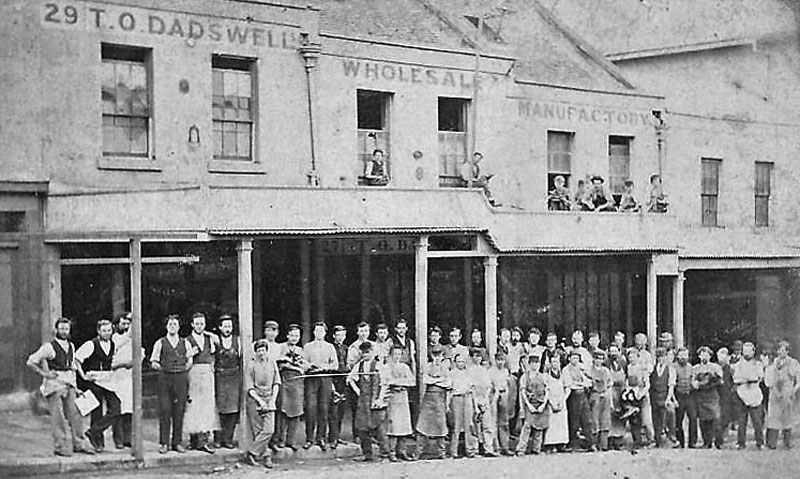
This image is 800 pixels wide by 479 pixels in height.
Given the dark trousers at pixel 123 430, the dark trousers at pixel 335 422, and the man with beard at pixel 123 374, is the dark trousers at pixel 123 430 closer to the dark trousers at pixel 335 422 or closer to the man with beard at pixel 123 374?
the man with beard at pixel 123 374

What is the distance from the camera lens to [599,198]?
25.2 feet

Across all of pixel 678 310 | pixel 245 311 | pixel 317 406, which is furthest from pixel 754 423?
pixel 245 311

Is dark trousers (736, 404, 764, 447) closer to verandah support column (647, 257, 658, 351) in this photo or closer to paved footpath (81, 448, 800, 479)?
paved footpath (81, 448, 800, 479)

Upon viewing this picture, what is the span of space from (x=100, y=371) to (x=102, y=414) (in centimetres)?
23

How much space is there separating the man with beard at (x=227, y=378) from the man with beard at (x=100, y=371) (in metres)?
0.68

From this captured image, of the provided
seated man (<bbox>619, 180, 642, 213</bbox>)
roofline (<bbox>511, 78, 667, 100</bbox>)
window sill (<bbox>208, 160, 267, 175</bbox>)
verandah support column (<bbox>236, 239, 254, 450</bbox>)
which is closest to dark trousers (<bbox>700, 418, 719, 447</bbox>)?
seated man (<bbox>619, 180, 642, 213</bbox>)

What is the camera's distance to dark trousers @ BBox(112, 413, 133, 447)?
5.38 metres

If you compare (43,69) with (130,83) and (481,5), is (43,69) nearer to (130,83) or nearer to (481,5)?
(130,83)

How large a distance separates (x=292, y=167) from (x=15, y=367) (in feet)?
6.74

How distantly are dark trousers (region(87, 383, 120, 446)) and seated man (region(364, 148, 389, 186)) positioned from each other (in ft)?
6.87

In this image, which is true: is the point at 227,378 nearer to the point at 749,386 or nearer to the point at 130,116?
the point at 130,116

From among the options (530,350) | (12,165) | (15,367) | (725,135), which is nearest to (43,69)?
(12,165)

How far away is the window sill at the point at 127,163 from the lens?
5434 millimetres

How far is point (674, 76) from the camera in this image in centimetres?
726
